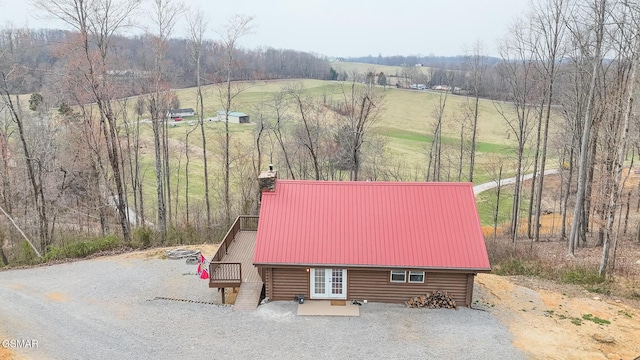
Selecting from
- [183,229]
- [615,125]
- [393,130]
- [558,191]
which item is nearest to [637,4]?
[615,125]

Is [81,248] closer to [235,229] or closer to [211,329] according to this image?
[235,229]

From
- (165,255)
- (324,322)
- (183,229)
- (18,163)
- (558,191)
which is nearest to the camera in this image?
(324,322)

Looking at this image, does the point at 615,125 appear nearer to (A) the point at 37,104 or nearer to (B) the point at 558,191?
(B) the point at 558,191

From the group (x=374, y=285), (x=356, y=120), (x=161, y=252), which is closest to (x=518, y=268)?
(x=374, y=285)

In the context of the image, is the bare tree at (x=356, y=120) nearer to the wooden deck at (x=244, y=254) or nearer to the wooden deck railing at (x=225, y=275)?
the wooden deck at (x=244, y=254)

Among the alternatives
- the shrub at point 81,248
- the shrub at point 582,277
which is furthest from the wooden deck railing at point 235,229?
the shrub at point 582,277

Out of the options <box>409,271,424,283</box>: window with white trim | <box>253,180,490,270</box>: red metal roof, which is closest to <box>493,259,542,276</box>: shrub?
<box>253,180,490,270</box>: red metal roof
